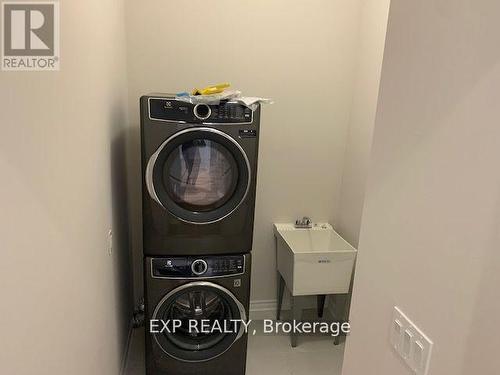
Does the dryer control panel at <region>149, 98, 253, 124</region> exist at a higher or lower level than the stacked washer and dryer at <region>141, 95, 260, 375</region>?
higher

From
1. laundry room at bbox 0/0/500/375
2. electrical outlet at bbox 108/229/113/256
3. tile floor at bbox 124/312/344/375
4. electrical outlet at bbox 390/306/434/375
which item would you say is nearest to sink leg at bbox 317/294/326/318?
laundry room at bbox 0/0/500/375

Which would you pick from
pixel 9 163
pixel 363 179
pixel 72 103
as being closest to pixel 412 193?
pixel 9 163

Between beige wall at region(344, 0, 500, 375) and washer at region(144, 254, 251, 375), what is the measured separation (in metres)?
1.11

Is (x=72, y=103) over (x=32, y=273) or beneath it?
over

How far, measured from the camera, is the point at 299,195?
2832 mm

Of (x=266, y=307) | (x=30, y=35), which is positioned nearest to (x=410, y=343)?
(x=30, y=35)

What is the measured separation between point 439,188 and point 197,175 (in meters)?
1.34

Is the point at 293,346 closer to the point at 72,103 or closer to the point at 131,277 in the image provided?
the point at 131,277

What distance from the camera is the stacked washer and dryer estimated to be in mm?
1929

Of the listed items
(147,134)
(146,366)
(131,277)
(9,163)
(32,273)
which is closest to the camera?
(9,163)

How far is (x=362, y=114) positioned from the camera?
8.45ft

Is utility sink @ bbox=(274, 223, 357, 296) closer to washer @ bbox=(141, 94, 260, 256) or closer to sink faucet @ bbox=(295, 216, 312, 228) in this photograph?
sink faucet @ bbox=(295, 216, 312, 228)

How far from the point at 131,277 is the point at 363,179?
1.63 metres

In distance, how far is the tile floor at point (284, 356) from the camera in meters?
2.45
